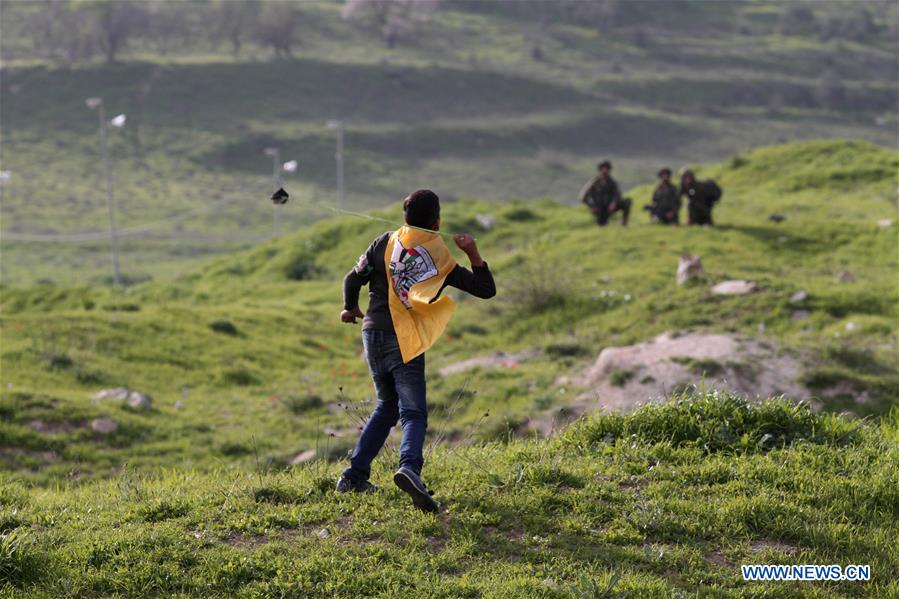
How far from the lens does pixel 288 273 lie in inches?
984

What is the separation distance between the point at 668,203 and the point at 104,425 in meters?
14.3

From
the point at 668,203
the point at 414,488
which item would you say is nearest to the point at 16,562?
the point at 414,488

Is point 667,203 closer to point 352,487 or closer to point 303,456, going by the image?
point 303,456

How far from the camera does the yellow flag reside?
590 cm

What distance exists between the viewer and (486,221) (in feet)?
84.7

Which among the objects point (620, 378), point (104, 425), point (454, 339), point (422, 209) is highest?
point (422, 209)

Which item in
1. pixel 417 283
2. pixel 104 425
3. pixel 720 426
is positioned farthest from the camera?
pixel 104 425

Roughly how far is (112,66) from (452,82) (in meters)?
31.9

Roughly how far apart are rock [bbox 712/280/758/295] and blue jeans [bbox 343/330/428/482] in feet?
34.7

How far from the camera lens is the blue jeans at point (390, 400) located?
5.85 meters

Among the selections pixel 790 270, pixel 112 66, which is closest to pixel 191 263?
pixel 790 270

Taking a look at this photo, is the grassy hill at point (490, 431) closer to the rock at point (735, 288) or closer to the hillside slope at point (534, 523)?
the hillside slope at point (534, 523)

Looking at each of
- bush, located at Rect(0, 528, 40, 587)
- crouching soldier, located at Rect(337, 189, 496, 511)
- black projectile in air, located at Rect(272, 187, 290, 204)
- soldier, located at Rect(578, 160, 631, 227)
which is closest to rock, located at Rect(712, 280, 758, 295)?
soldier, located at Rect(578, 160, 631, 227)

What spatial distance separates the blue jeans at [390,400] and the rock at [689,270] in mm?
11251
